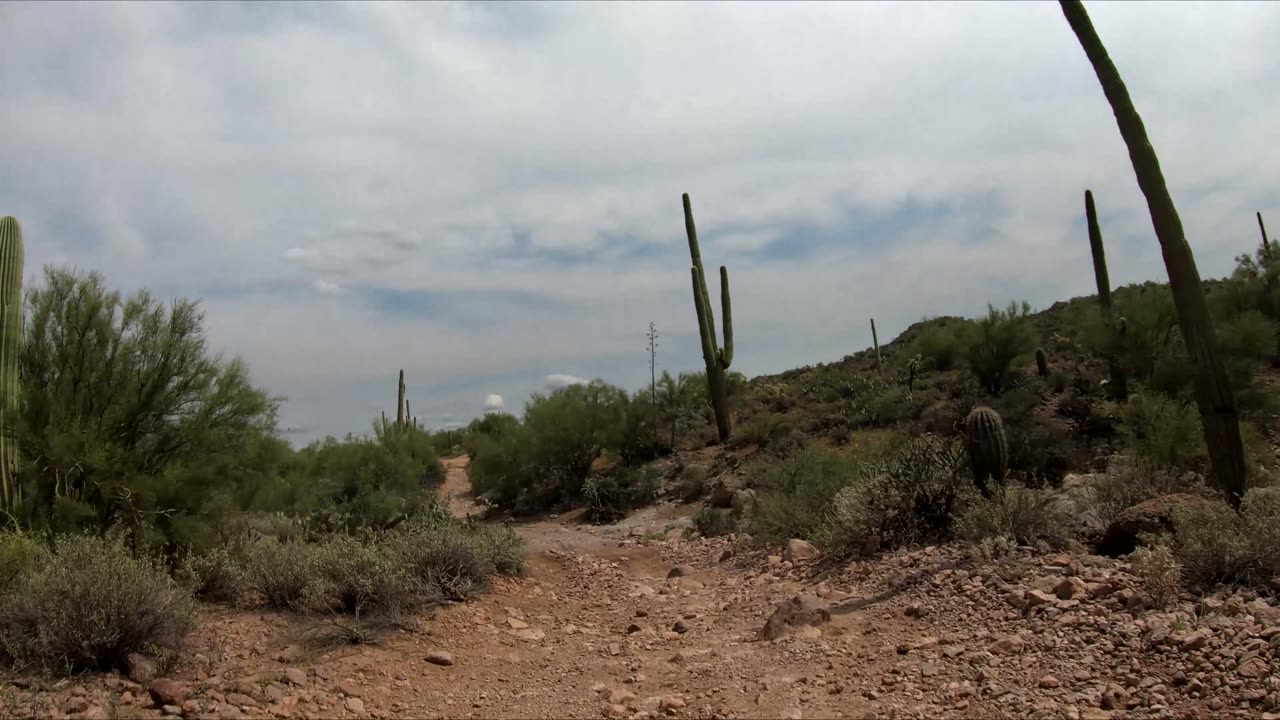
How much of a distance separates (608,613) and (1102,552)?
4877mm

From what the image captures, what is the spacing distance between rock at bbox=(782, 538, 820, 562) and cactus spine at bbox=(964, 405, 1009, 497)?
6.90 ft

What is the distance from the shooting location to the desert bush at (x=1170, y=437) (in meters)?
12.3

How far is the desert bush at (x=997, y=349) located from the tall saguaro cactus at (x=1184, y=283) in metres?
15.3

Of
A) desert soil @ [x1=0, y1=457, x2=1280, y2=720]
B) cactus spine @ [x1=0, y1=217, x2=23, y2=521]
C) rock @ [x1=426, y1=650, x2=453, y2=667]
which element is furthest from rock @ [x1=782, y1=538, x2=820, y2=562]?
cactus spine @ [x1=0, y1=217, x2=23, y2=521]

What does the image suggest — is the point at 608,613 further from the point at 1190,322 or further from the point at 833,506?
the point at 1190,322

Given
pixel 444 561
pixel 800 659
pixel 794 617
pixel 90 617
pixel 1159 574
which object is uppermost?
pixel 90 617

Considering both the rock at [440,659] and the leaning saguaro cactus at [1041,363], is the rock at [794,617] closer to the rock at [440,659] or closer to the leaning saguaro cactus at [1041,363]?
the rock at [440,659]

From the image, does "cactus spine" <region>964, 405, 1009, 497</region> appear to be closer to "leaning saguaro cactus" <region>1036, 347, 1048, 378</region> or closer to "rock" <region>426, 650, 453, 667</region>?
"rock" <region>426, 650, 453, 667</region>

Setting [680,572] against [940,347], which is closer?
[680,572]

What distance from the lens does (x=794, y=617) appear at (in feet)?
24.6

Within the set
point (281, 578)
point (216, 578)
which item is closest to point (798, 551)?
point (281, 578)

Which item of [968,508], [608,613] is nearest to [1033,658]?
[968,508]

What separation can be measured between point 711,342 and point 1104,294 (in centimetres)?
1011

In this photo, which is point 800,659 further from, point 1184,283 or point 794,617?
point 1184,283
